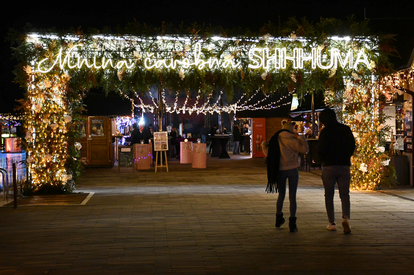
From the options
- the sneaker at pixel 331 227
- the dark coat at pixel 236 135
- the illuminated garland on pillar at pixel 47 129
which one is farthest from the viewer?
the dark coat at pixel 236 135

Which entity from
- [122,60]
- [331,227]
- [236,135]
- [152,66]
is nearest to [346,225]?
[331,227]

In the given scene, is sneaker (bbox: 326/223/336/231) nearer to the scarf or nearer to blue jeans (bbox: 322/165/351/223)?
blue jeans (bbox: 322/165/351/223)

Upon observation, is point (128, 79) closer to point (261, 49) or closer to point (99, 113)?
point (261, 49)

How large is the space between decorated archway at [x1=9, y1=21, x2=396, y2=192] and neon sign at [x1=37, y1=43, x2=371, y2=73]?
0.02m

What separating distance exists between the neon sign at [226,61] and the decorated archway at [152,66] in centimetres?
2

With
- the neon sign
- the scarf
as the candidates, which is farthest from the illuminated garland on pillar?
the scarf

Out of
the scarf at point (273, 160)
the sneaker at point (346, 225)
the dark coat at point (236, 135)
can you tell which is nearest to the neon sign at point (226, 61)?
the scarf at point (273, 160)

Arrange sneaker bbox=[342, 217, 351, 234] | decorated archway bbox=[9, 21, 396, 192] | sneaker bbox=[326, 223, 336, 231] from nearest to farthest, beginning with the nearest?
sneaker bbox=[342, 217, 351, 234]
sneaker bbox=[326, 223, 336, 231]
decorated archway bbox=[9, 21, 396, 192]

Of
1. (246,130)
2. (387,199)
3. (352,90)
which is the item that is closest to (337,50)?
(352,90)

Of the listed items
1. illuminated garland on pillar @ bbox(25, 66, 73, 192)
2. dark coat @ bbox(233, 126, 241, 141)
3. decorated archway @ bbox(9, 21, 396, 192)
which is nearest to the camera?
decorated archway @ bbox(9, 21, 396, 192)

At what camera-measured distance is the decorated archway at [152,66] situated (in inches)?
444

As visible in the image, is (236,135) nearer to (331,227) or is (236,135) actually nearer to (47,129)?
(47,129)

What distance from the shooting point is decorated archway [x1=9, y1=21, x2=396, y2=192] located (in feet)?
37.0

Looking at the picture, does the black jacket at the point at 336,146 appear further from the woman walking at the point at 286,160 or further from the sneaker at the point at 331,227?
the sneaker at the point at 331,227
